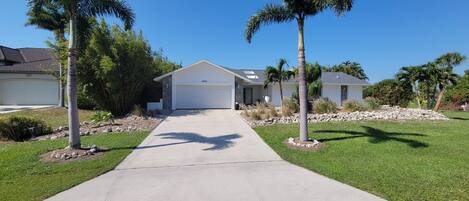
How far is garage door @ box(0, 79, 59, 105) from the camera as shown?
2305 centimetres

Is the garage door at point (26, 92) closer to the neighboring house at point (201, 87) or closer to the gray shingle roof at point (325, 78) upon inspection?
the neighboring house at point (201, 87)

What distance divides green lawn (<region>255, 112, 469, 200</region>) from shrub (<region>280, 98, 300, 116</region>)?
127 inches

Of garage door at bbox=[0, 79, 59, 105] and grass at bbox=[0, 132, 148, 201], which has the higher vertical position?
garage door at bbox=[0, 79, 59, 105]

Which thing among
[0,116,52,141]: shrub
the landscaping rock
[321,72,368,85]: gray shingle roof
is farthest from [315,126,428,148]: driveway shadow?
[321,72,368,85]: gray shingle roof

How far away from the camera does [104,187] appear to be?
4.92 metres

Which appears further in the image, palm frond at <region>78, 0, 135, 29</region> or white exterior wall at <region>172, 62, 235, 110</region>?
white exterior wall at <region>172, 62, 235, 110</region>

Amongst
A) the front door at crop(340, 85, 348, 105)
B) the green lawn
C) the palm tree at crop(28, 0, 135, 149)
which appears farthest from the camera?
the front door at crop(340, 85, 348, 105)

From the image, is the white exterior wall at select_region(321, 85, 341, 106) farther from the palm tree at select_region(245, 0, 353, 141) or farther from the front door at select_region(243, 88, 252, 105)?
the palm tree at select_region(245, 0, 353, 141)

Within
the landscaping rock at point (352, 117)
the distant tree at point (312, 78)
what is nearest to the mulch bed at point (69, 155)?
the landscaping rock at point (352, 117)

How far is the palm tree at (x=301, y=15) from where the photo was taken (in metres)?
7.76

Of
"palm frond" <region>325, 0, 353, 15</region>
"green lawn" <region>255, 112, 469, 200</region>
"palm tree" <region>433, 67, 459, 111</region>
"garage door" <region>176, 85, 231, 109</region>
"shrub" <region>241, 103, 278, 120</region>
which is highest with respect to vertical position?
"palm frond" <region>325, 0, 353, 15</region>

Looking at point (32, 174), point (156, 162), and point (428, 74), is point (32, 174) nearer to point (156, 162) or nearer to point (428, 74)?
point (156, 162)

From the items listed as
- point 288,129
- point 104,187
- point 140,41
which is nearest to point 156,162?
point 104,187

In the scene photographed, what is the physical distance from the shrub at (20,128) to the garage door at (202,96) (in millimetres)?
10048
